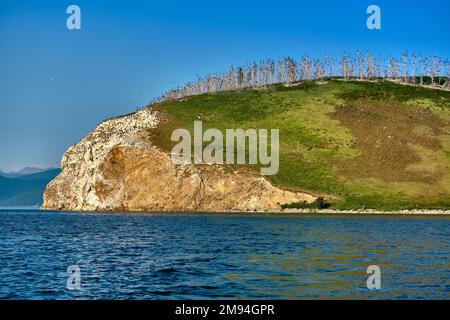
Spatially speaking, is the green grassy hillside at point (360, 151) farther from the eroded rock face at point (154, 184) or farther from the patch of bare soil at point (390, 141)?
the eroded rock face at point (154, 184)

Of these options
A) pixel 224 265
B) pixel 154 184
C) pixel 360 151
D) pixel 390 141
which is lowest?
pixel 224 265

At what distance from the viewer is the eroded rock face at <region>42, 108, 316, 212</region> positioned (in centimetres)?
15100

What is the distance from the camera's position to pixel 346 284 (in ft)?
112

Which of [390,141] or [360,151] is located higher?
[390,141]

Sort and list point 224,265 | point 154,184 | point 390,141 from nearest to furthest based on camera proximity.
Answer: point 224,265
point 154,184
point 390,141

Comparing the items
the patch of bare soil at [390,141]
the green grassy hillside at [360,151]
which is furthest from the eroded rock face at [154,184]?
the patch of bare soil at [390,141]

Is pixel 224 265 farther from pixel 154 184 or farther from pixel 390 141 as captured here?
pixel 390 141

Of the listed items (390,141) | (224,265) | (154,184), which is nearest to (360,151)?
(390,141)

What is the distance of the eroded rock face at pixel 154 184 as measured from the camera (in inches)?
5945

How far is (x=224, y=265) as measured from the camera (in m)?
42.9

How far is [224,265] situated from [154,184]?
119381mm

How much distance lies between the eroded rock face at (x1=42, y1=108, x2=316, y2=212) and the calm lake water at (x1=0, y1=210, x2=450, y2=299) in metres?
79.7

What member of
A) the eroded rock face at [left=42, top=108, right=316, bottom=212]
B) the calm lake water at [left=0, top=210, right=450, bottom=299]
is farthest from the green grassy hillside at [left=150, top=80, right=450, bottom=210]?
the calm lake water at [left=0, top=210, right=450, bottom=299]
